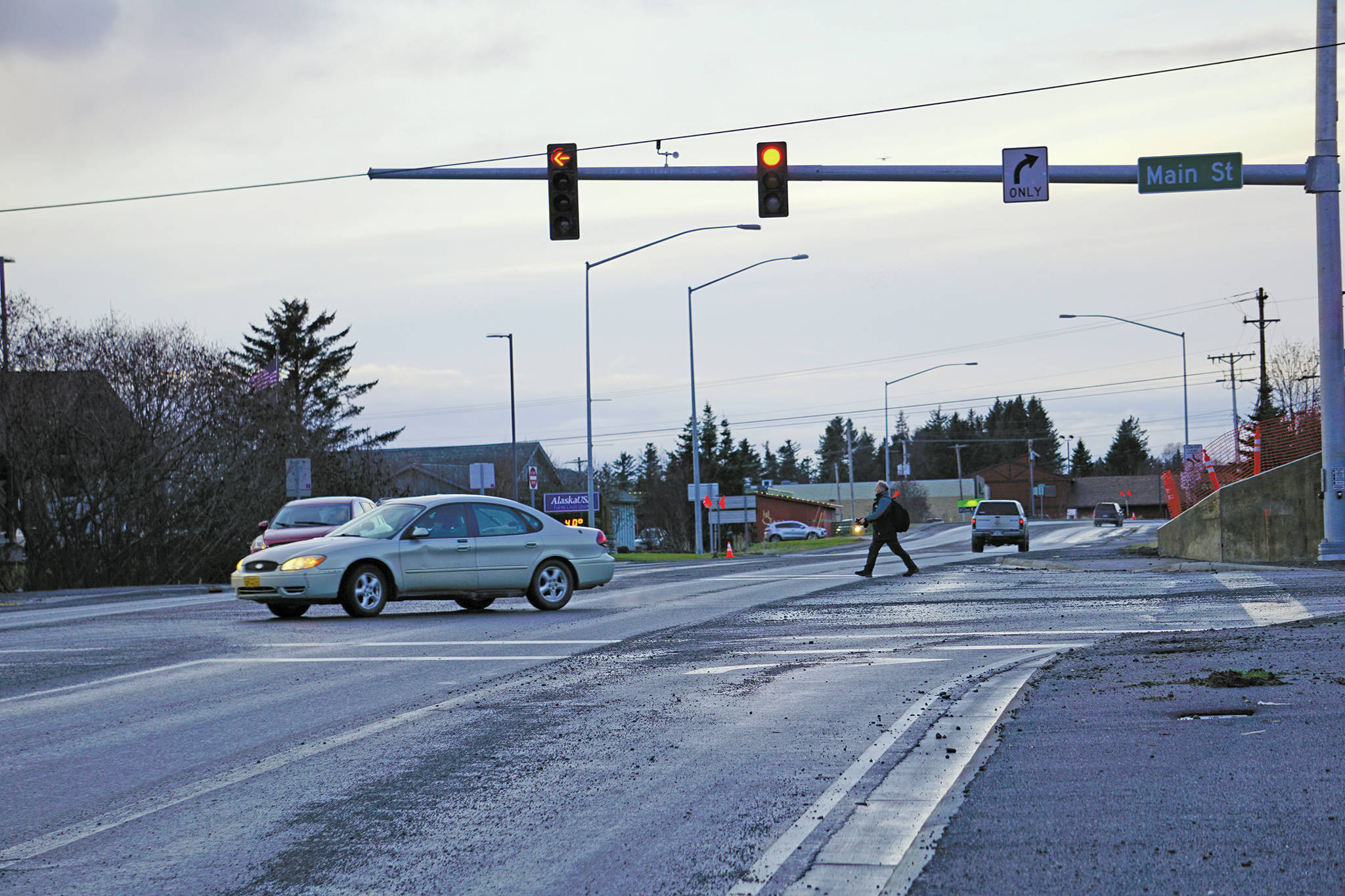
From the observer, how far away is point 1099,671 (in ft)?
31.8

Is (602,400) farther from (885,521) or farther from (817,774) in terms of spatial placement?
(817,774)

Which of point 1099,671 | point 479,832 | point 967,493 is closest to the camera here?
point 479,832

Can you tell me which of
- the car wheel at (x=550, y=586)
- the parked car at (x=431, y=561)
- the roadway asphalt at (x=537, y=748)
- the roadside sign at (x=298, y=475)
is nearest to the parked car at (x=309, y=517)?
the parked car at (x=431, y=561)

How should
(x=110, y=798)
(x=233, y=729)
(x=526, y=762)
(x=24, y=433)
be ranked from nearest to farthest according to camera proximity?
(x=110, y=798)
(x=526, y=762)
(x=233, y=729)
(x=24, y=433)

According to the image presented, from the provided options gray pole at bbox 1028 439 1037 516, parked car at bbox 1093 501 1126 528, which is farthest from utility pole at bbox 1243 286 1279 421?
gray pole at bbox 1028 439 1037 516

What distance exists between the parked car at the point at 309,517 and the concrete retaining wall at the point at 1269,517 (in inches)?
635

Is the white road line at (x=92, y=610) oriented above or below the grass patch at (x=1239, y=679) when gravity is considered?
below

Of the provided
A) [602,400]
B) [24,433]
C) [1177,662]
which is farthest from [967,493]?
[1177,662]

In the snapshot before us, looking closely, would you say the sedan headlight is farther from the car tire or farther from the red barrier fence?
the red barrier fence

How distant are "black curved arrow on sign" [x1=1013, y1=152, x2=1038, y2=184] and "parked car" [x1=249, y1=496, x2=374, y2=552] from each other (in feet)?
39.7

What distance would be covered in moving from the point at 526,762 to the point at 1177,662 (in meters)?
→ 5.28

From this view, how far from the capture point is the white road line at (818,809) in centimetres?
474

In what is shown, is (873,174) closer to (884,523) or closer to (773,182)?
(773,182)

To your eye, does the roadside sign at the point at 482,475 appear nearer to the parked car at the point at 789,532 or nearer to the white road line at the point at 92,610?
the white road line at the point at 92,610
